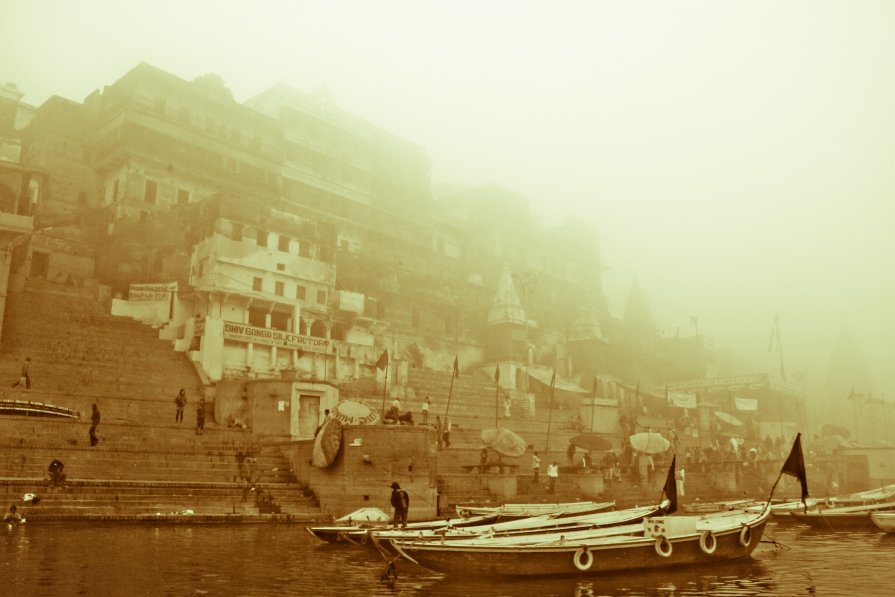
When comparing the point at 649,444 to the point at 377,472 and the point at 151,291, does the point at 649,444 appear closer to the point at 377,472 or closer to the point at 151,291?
the point at 377,472

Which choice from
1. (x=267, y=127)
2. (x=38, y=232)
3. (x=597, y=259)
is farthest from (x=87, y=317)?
(x=597, y=259)

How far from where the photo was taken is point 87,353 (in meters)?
31.4

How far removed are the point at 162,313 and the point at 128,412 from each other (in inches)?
465

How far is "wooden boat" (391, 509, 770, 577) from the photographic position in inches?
519

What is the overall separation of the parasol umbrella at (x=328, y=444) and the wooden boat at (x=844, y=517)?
15.0 meters

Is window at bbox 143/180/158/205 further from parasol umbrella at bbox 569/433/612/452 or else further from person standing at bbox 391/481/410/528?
person standing at bbox 391/481/410/528

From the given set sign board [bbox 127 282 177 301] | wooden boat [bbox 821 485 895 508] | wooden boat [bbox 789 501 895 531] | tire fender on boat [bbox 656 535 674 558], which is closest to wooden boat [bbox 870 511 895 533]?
wooden boat [bbox 789 501 895 531]

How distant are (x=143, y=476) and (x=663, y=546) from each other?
14578 millimetres

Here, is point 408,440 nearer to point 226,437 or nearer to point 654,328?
point 226,437

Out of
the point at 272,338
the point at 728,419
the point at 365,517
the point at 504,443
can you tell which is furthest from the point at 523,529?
the point at 728,419

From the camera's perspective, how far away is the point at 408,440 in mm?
23016

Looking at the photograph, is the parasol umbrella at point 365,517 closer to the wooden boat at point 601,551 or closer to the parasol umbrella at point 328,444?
the parasol umbrella at point 328,444

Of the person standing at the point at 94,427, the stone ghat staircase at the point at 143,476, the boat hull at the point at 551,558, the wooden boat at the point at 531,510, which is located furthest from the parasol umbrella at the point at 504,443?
the person standing at the point at 94,427

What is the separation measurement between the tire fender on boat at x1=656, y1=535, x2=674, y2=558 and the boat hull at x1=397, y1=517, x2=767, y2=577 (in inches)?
1.1
